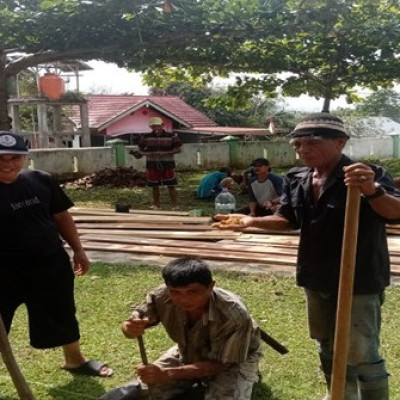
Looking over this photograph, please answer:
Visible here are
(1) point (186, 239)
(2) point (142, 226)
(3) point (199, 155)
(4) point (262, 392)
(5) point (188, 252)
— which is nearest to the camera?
(4) point (262, 392)

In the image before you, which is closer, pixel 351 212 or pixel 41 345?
pixel 351 212

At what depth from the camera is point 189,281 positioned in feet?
8.79

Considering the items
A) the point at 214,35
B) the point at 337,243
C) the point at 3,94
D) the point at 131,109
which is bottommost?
the point at 337,243

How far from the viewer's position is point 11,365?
9.45 feet

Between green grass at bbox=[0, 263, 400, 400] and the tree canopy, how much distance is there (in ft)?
21.8

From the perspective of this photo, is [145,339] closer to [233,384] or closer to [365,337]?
[233,384]

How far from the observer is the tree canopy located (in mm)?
10758

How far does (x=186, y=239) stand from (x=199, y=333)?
14.8 feet

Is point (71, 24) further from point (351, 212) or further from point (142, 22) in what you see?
point (351, 212)

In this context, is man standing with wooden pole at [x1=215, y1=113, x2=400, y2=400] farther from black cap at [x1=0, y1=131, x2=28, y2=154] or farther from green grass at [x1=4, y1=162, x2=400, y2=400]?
black cap at [x1=0, y1=131, x2=28, y2=154]

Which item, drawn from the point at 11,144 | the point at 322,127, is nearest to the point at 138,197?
the point at 11,144

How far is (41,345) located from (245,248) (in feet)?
12.1

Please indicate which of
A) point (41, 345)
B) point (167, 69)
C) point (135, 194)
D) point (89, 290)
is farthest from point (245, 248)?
point (167, 69)

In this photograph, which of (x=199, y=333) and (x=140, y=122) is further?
(x=140, y=122)
